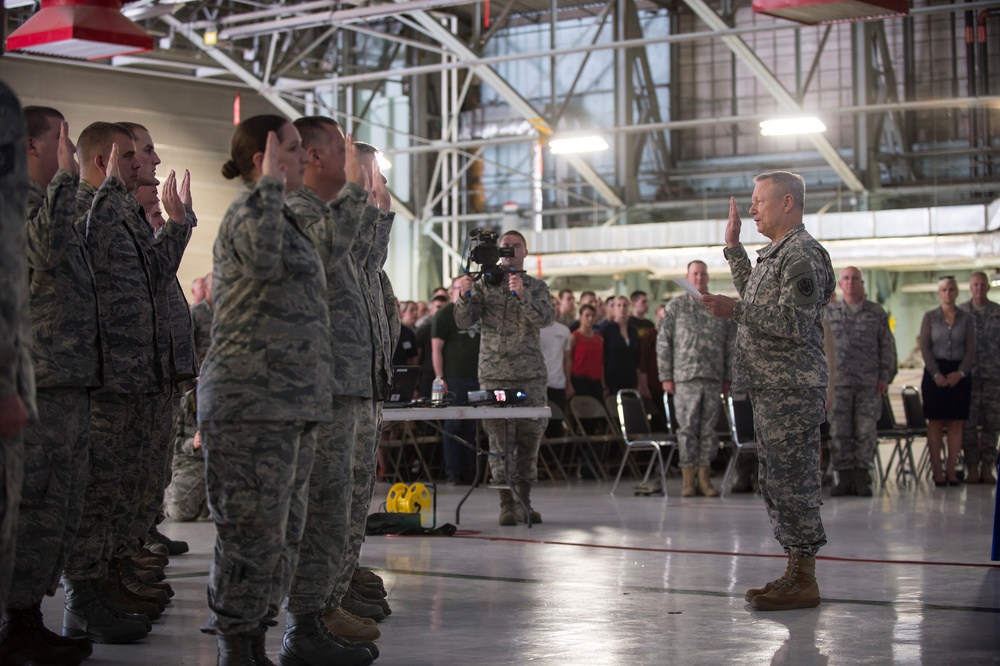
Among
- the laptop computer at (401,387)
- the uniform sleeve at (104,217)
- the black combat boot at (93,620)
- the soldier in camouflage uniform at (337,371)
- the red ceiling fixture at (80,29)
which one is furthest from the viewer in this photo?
the red ceiling fixture at (80,29)

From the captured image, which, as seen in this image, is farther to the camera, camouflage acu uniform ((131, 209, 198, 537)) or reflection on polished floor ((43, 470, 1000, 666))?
camouflage acu uniform ((131, 209, 198, 537))

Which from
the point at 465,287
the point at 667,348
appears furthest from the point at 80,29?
the point at 667,348

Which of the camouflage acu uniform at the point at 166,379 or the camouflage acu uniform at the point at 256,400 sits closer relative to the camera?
the camouflage acu uniform at the point at 256,400

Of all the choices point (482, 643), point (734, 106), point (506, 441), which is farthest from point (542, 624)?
point (734, 106)

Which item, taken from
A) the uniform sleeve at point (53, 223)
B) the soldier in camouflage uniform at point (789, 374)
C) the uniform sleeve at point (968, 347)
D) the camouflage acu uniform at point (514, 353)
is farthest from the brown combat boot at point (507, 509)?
the uniform sleeve at point (968, 347)

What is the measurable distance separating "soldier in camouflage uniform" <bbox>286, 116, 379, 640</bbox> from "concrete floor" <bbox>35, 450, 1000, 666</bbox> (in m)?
0.40

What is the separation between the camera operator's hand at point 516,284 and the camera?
725cm

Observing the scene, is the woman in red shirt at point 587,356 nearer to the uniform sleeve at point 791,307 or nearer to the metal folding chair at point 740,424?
the metal folding chair at point 740,424

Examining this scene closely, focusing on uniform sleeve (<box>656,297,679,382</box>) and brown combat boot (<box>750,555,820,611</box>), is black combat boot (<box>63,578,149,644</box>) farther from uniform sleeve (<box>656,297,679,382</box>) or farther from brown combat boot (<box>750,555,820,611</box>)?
uniform sleeve (<box>656,297,679,382</box>)

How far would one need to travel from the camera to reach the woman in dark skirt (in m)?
10.2

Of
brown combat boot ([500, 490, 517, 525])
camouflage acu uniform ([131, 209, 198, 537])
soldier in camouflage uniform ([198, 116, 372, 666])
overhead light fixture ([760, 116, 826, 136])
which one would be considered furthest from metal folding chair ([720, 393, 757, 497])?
soldier in camouflage uniform ([198, 116, 372, 666])

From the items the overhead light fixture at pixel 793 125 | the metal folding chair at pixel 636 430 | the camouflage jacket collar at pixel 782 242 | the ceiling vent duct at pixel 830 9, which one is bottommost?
the metal folding chair at pixel 636 430

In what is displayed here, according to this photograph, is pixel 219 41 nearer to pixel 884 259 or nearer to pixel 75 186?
pixel 884 259

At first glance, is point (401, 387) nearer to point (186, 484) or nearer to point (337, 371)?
point (186, 484)
